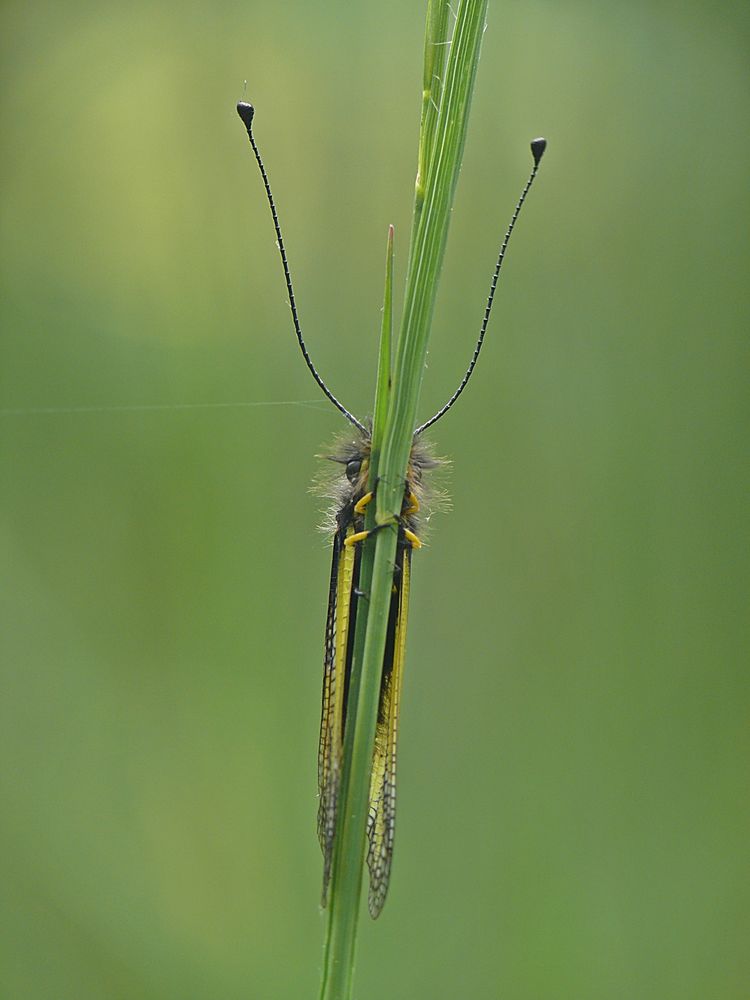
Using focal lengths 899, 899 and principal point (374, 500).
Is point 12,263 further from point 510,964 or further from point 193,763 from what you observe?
point 510,964

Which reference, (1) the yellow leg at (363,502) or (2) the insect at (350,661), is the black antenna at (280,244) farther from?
(1) the yellow leg at (363,502)

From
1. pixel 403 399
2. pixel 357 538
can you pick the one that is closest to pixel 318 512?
pixel 357 538

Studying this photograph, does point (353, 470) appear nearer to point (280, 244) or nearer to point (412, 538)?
point (412, 538)

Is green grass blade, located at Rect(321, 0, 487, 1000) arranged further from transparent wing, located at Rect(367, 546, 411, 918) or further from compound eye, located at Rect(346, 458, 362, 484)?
compound eye, located at Rect(346, 458, 362, 484)

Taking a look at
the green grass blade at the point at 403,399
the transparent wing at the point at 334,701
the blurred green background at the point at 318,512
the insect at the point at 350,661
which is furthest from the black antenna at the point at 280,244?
the blurred green background at the point at 318,512

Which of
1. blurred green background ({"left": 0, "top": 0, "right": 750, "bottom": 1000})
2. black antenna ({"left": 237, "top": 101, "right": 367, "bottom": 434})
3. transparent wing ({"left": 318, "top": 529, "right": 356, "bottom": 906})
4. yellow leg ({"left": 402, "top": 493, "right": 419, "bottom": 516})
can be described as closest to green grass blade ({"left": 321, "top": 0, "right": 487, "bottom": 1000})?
transparent wing ({"left": 318, "top": 529, "right": 356, "bottom": 906})
